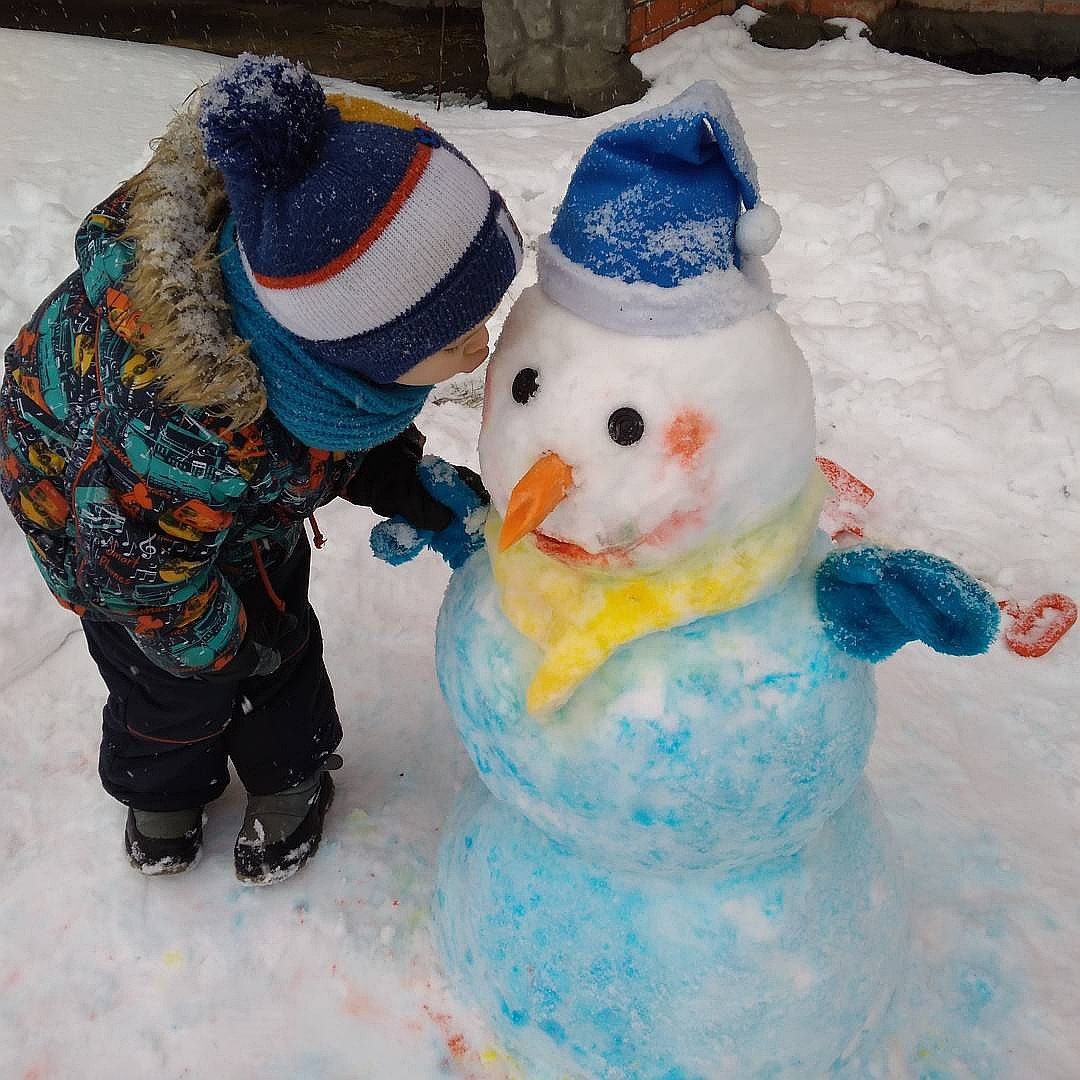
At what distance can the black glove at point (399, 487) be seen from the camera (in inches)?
51.1

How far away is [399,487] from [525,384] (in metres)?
0.38

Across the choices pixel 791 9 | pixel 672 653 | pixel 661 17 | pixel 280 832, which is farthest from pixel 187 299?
pixel 791 9

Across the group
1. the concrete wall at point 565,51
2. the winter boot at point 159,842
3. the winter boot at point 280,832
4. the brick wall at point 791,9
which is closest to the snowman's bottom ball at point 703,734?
the winter boot at point 280,832

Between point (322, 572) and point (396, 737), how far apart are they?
1.35ft

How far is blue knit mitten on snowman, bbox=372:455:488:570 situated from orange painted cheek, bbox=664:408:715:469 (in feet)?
1.21

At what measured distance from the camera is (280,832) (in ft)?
5.14

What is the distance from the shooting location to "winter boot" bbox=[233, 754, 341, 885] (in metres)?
1.54

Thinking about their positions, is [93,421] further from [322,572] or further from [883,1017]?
[883,1017]

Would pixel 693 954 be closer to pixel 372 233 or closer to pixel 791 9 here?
pixel 372 233

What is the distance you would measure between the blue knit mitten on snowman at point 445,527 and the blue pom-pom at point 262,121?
44 cm

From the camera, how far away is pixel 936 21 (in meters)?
3.88

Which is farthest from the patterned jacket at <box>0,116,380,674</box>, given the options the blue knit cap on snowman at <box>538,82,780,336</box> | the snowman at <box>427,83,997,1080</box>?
the blue knit cap on snowman at <box>538,82,780,336</box>

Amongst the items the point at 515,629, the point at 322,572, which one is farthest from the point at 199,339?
the point at 322,572

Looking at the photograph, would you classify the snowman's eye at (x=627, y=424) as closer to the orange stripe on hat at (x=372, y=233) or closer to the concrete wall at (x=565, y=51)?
the orange stripe on hat at (x=372, y=233)
